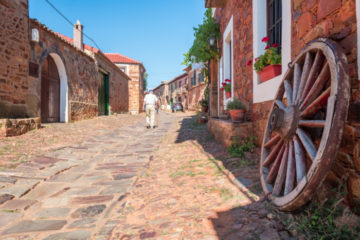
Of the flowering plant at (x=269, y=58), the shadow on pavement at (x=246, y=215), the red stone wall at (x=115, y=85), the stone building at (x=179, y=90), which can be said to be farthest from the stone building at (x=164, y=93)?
the shadow on pavement at (x=246, y=215)

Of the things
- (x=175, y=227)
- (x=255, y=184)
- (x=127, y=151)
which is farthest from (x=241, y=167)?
(x=127, y=151)

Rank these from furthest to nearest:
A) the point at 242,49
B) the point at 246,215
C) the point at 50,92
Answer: the point at 50,92 → the point at 242,49 → the point at 246,215

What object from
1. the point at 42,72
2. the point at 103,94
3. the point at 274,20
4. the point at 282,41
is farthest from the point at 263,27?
the point at 103,94

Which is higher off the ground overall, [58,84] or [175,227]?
[58,84]

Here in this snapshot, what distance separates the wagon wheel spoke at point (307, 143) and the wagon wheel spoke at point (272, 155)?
37 cm

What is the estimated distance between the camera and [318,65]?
1.63 meters

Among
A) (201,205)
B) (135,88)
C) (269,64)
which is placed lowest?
(201,205)

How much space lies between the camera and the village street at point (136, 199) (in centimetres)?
166

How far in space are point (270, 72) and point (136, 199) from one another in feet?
7.52

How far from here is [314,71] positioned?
1.64 meters

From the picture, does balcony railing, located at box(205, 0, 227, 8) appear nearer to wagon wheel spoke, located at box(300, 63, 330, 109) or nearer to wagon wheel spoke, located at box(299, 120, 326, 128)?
wagon wheel spoke, located at box(300, 63, 330, 109)

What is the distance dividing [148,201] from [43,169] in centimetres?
212

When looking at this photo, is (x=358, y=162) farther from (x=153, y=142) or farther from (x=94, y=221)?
(x=153, y=142)

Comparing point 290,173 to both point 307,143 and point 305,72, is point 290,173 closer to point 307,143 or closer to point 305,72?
point 307,143
